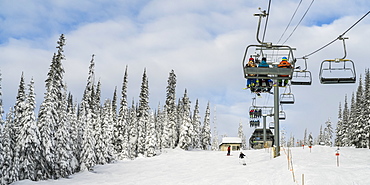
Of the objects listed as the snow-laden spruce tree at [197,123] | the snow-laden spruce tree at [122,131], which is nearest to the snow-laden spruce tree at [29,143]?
the snow-laden spruce tree at [122,131]

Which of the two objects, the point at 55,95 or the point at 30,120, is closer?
the point at 30,120

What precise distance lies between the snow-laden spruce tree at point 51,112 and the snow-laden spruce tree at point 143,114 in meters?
29.6

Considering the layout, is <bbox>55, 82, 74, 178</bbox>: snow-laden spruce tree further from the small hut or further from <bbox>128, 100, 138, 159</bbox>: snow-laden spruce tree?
the small hut

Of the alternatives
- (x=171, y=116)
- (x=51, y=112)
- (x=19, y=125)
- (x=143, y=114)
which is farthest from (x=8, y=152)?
(x=171, y=116)

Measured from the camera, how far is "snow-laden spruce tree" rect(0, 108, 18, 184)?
3650cm

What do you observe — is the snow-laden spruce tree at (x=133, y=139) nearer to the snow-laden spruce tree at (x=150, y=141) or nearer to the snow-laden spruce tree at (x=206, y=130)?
the snow-laden spruce tree at (x=150, y=141)

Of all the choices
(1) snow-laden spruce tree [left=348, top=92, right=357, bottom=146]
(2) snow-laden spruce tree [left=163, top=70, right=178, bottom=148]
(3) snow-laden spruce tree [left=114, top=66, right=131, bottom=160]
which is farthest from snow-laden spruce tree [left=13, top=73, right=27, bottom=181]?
(1) snow-laden spruce tree [left=348, top=92, right=357, bottom=146]

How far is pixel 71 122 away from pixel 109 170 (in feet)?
28.2

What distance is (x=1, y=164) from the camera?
35.3 m

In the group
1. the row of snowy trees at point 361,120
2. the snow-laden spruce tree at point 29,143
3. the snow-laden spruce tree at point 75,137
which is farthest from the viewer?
the row of snowy trees at point 361,120

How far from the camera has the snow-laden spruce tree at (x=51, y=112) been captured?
130 ft

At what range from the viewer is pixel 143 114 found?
247 ft

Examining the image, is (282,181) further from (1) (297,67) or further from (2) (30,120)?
(2) (30,120)

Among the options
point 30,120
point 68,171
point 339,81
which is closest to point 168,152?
point 68,171
